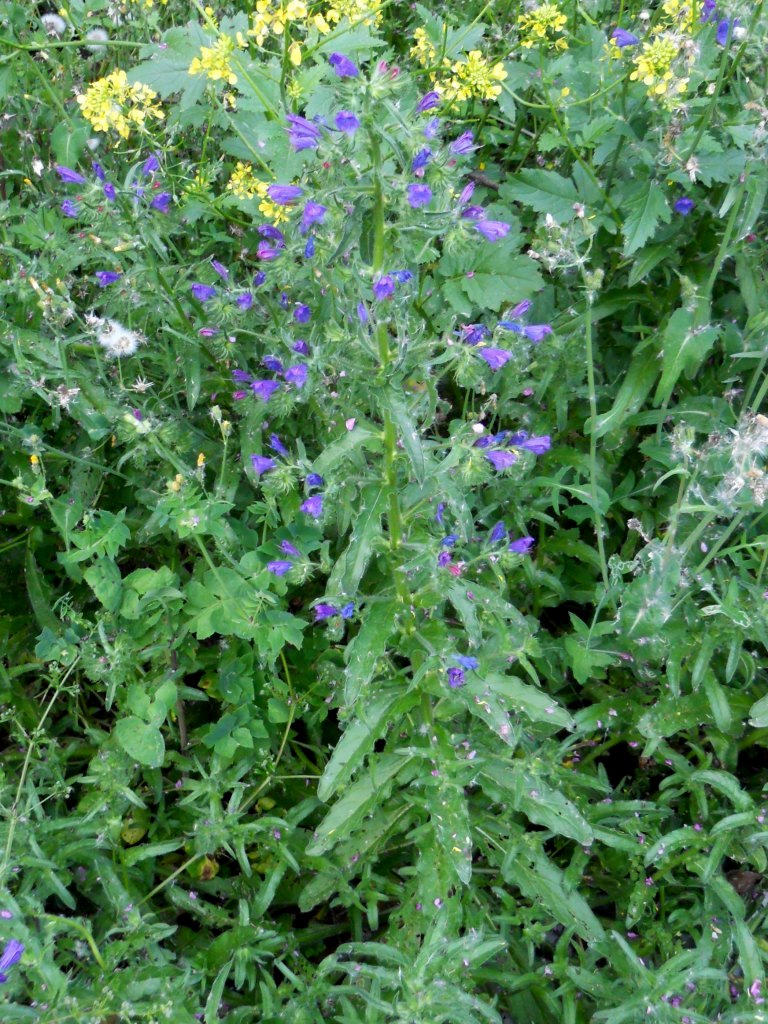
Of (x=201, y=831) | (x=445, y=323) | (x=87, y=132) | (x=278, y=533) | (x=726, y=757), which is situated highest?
(x=87, y=132)

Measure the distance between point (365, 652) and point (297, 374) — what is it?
0.82m

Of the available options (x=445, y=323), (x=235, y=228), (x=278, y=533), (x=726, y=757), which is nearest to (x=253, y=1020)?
(x=278, y=533)

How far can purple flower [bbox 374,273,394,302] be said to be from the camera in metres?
1.94

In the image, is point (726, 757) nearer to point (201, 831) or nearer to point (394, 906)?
point (394, 906)

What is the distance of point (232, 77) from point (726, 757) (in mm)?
2784

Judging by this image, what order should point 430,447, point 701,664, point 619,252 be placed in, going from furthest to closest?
1. point 619,252
2. point 701,664
3. point 430,447

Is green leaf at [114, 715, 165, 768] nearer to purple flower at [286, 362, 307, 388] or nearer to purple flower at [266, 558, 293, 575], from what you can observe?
purple flower at [266, 558, 293, 575]

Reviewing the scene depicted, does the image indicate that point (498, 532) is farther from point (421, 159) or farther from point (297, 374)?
point (421, 159)

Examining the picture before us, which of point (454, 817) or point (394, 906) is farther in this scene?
point (394, 906)

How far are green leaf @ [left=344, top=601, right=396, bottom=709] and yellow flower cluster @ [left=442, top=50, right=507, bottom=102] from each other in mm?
1975

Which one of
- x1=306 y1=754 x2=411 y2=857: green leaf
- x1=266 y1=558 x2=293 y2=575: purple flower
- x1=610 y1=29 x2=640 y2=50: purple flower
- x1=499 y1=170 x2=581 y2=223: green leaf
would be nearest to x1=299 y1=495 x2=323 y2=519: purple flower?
x1=266 y1=558 x2=293 y2=575: purple flower

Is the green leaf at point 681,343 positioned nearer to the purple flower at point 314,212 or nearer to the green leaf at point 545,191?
the green leaf at point 545,191

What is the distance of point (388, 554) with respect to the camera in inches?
94.2

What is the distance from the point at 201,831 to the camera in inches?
103
